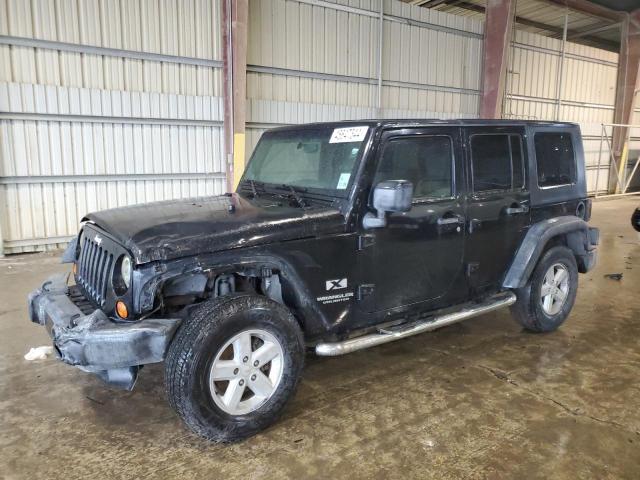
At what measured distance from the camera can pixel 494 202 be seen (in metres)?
3.61

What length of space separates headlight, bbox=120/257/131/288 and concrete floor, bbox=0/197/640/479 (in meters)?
0.86

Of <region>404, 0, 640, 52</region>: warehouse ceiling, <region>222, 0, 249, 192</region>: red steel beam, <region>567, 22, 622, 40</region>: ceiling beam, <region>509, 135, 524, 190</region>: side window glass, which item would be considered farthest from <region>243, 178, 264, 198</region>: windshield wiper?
<region>567, 22, 622, 40</region>: ceiling beam

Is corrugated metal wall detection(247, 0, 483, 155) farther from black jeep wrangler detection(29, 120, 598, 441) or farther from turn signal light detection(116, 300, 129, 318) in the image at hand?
turn signal light detection(116, 300, 129, 318)

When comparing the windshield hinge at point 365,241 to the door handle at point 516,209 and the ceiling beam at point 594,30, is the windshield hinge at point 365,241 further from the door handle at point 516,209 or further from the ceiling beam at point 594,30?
the ceiling beam at point 594,30

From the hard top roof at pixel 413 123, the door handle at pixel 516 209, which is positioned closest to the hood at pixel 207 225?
the hard top roof at pixel 413 123

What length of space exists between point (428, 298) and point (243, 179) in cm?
165

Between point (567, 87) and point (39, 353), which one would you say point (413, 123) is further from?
point (567, 87)

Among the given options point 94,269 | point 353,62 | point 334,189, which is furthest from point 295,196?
point 353,62

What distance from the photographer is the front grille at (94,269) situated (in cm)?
276

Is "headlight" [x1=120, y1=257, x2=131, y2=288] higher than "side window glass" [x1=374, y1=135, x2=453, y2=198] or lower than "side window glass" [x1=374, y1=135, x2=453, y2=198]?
lower

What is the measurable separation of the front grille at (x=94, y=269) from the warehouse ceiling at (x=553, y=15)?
13298 mm

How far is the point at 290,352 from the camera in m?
2.74

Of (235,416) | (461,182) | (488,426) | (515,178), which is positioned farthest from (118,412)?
(515,178)

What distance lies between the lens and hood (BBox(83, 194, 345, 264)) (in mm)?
2494
